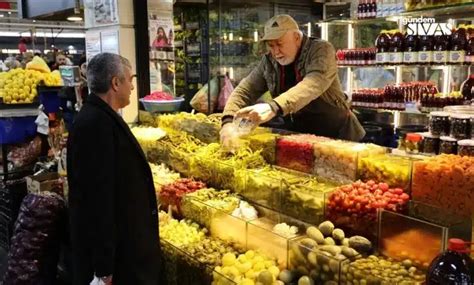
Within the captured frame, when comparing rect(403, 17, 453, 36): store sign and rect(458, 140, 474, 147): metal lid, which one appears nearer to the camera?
rect(458, 140, 474, 147): metal lid

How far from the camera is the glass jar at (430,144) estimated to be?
8.03 feet

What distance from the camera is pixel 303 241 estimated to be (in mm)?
2303

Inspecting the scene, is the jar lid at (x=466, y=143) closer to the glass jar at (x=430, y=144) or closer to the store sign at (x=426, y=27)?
the glass jar at (x=430, y=144)

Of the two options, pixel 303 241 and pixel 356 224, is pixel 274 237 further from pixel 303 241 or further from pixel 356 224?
pixel 356 224

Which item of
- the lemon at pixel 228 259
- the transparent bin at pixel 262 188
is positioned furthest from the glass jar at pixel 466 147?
the lemon at pixel 228 259

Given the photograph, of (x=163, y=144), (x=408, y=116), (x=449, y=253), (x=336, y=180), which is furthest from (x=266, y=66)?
(x=408, y=116)

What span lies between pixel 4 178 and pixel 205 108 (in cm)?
235

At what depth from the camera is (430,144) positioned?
2467 millimetres

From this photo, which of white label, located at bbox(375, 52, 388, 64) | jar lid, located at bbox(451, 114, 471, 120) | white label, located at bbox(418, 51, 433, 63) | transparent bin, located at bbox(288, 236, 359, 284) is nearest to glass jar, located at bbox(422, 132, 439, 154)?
jar lid, located at bbox(451, 114, 471, 120)

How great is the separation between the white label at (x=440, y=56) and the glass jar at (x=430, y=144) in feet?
8.15

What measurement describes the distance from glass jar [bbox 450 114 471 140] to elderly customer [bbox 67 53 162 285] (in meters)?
1.48

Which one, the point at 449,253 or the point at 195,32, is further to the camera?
the point at 195,32

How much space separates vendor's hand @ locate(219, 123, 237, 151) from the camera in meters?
3.13

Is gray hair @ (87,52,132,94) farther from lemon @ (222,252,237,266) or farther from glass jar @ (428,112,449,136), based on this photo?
glass jar @ (428,112,449,136)
